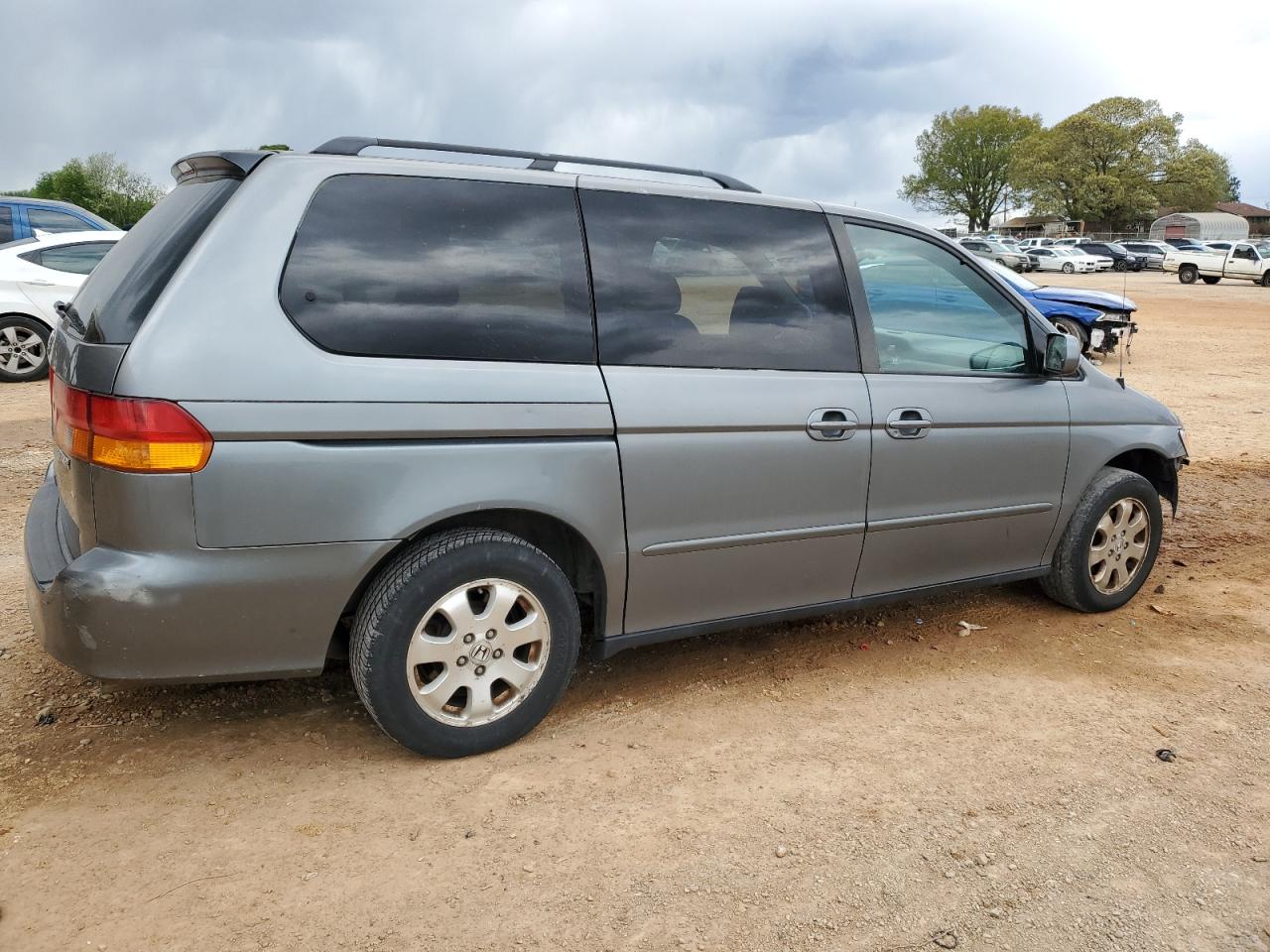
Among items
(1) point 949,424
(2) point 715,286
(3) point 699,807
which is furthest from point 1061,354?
(3) point 699,807

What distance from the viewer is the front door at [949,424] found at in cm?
384

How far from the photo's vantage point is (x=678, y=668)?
4008mm

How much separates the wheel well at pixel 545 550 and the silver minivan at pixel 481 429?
0.5 inches

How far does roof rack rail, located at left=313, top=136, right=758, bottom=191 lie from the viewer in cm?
316

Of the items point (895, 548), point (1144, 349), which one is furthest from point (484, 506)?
point (1144, 349)

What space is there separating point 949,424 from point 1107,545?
1304 millimetres

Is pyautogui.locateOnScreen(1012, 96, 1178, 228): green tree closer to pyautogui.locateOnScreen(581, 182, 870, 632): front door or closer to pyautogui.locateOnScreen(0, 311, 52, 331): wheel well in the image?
pyautogui.locateOnScreen(0, 311, 52, 331): wheel well

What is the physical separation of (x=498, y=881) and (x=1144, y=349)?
51.9 ft

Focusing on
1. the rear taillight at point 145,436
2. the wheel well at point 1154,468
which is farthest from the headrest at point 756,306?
the wheel well at point 1154,468

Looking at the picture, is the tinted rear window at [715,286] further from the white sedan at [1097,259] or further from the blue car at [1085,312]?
the white sedan at [1097,259]

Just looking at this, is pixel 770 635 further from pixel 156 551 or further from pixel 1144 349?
pixel 1144 349

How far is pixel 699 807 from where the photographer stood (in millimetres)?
2994

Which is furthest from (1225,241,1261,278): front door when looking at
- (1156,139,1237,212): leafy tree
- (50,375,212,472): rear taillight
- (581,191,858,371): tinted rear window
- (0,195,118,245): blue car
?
(1156,139,1237,212): leafy tree

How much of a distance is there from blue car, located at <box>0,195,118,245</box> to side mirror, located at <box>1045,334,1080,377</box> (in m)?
11.8
